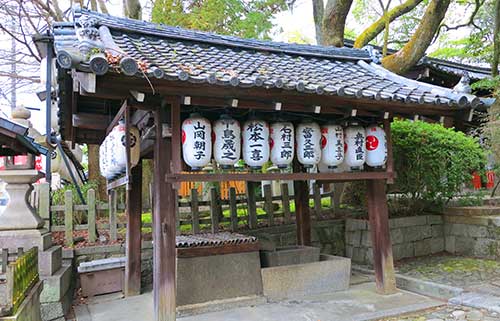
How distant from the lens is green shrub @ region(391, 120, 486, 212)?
30.0ft

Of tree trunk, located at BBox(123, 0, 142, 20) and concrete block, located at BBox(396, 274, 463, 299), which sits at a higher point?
tree trunk, located at BBox(123, 0, 142, 20)

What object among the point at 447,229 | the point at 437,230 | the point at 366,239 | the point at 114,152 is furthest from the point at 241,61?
the point at 447,229

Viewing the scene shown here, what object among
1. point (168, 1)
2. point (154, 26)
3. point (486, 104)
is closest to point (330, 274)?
point (486, 104)

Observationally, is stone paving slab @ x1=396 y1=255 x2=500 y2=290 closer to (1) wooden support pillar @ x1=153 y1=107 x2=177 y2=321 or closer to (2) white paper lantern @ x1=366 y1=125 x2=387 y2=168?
(2) white paper lantern @ x1=366 y1=125 x2=387 y2=168

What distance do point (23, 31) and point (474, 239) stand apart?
54.9 ft

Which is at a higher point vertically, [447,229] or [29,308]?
[447,229]

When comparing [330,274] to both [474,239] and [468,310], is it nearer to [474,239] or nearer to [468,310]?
[468,310]

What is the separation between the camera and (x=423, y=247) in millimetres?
10125

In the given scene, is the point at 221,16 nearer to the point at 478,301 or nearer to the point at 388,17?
the point at 388,17

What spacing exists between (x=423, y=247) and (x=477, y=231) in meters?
1.35

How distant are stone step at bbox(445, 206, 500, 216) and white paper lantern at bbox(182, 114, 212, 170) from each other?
7644mm

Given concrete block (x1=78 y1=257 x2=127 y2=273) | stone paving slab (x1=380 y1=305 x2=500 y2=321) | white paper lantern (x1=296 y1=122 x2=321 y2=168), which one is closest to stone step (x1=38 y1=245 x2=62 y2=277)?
concrete block (x1=78 y1=257 x2=127 y2=273)

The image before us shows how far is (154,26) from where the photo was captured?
7.00 m

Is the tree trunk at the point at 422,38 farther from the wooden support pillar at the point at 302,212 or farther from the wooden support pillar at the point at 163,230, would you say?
the wooden support pillar at the point at 163,230
